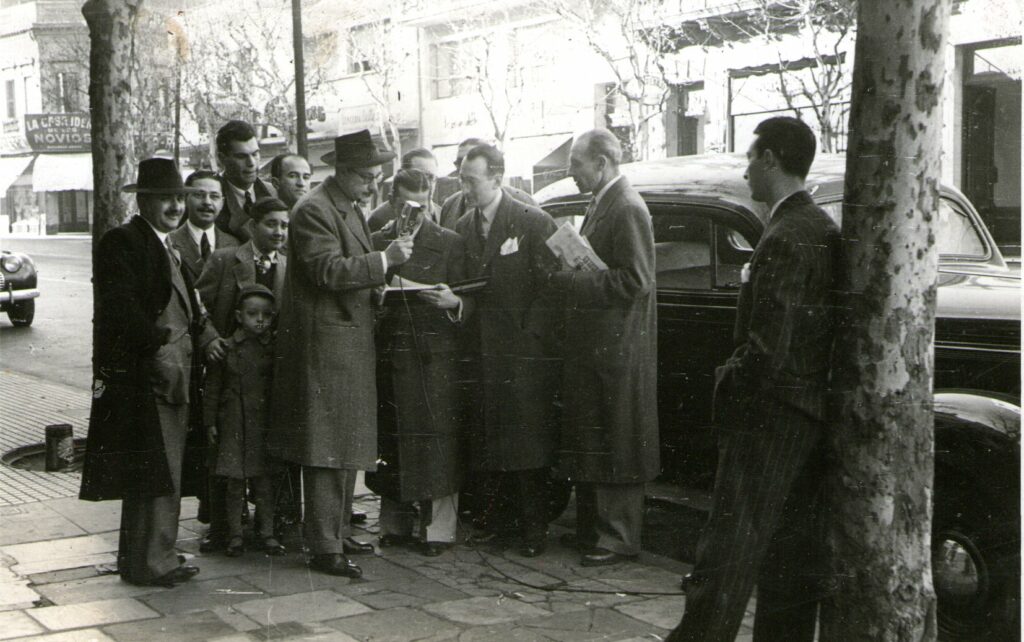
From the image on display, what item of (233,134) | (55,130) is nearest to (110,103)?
(233,134)

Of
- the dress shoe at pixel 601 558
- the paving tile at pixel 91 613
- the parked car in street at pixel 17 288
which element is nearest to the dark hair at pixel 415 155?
the dress shoe at pixel 601 558

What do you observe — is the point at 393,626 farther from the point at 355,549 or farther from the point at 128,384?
the point at 128,384

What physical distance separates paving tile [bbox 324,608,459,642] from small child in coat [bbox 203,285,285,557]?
1102 millimetres

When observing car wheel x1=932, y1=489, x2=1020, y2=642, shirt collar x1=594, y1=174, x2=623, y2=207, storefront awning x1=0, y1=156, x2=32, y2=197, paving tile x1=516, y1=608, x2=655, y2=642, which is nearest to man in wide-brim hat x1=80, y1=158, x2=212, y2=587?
paving tile x1=516, y1=608, x2=655, y2=642

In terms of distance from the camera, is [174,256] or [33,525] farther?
[33,525]

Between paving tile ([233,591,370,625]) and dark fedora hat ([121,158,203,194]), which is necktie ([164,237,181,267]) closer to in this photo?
dark fedora hat ([121,158,203,194])

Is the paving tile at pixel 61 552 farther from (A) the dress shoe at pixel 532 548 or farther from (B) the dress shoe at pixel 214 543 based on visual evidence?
(A) the dress shoe at pixel 532 548

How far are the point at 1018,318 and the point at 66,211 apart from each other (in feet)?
62.3

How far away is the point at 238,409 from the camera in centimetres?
552

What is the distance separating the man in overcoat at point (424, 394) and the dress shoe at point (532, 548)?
355 mm

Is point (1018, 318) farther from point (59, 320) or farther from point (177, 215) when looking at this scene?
point (59, 320)

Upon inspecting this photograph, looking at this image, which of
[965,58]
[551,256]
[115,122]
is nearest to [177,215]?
[551,256]

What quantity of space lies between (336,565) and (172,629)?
2.87 ft

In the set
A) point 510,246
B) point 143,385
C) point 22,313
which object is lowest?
point 22,313
